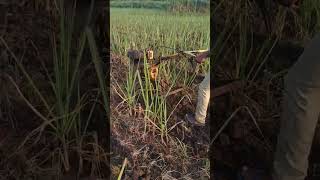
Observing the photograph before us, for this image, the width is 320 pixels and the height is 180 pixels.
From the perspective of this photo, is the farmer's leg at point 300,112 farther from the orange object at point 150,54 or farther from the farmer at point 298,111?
the orange object at point 150,54

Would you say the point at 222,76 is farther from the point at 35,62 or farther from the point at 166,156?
the point at 35,62

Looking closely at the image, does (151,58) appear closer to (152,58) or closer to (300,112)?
(152,58)

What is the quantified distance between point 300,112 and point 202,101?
27 cm

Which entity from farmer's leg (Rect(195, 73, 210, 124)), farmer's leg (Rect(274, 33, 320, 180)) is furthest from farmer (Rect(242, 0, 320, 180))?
farmer's leg (Rect(195, 73, 210, 124))

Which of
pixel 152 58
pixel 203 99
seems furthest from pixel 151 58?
pixel 203 99

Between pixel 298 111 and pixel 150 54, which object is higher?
pixel 150 54

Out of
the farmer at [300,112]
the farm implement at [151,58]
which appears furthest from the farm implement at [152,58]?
the farmer at [300,112]

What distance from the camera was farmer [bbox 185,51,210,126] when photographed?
1.69 m

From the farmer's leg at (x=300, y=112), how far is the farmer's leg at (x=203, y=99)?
22 centimetres

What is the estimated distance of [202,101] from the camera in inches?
66.3

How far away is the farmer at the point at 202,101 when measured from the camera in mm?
1686

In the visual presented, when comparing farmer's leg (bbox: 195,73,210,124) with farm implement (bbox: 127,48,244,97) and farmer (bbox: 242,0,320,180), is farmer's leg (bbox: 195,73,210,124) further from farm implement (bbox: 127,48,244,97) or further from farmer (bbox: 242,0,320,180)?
farmer (bbox: 242,0,320,180)

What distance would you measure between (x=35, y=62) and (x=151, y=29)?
504 millimetres

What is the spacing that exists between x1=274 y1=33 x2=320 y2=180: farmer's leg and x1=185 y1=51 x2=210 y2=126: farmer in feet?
0.72
